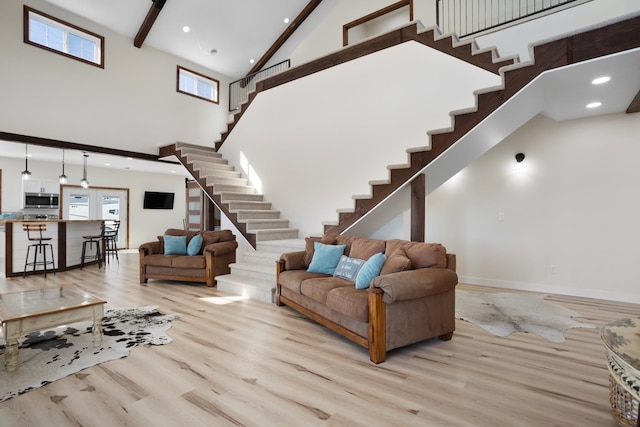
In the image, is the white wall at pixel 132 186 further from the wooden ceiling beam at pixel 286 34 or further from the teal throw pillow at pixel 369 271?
the teal throw pillow at pixel 369 271

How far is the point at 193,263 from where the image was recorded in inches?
209

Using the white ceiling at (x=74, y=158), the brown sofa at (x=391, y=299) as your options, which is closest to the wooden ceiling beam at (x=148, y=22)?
the white ceiling at (x=74, y=158)

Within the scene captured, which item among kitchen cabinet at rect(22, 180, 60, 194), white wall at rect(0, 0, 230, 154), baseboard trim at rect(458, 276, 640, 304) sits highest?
white wall at rect(0, 0, 230, 154)

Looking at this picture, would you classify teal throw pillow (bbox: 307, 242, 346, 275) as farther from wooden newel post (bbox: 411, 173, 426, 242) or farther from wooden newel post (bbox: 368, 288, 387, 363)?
wooden newel post (bbox: 368, 288, 387, 363)

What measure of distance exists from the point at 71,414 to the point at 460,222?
5.62 meters

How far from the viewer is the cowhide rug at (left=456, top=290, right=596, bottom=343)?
3373mm

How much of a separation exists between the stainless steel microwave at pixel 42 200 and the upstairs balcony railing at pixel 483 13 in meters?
9.82

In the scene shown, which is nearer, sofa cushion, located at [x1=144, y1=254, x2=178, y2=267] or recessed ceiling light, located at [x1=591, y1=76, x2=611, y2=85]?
recessed ceiling light, located at [x1=591, y1=76, x2=611, y2=85]

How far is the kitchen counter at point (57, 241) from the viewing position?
612 centimetres

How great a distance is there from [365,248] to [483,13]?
4830 mm

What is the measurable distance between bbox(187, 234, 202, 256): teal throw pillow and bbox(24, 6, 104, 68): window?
4.24m

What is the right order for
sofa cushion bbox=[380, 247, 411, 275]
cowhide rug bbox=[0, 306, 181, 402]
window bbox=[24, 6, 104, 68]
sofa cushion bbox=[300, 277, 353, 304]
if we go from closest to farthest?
cowhide rug bbox=[0, 306, 181, 402] < sofa cushion bbox=[380, 247, 411, 275] < sofa cushion bbox=[300, 277, 353, 304] < window bbox=[24, 6, 104, 68]

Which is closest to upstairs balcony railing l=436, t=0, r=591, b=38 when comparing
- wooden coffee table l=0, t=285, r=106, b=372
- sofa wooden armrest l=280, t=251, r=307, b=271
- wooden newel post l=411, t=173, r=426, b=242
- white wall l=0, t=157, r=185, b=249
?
wooden newel post l=411, t=173, r=426, b=242

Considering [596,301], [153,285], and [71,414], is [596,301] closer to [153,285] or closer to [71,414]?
[71,414]
